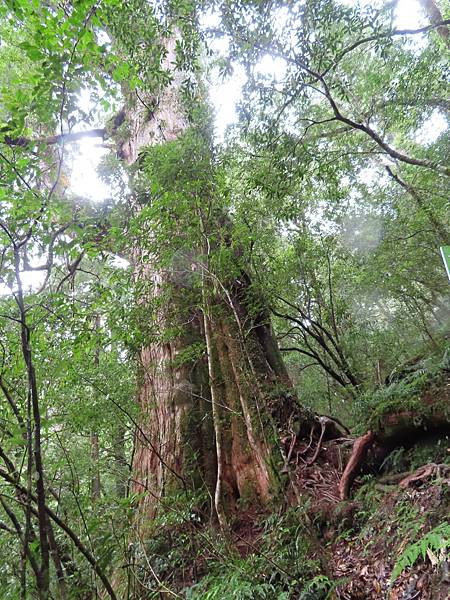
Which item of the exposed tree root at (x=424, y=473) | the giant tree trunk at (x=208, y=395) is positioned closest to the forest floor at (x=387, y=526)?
the exposed tree root at (x=424, y=473)

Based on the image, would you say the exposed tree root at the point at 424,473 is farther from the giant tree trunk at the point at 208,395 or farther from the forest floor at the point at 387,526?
the giant tree trunk at the point at 208,395

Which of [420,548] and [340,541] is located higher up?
[420,548]

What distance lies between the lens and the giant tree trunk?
3.89m

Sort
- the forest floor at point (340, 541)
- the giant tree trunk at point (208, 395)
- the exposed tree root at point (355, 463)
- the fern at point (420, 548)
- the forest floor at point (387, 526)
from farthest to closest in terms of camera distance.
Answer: the giant tree trunk at point (208, 395) → the exposed tree root at point (355, 463) → the forest floor at point (340, 541) → the forest floor at point (387, 526) → the fern at point (420, 548)

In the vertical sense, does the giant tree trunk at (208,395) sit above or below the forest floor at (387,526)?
above

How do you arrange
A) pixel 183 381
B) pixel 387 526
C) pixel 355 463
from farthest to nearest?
pixel 183 381 < pixel 355 463 < pixel 387 526

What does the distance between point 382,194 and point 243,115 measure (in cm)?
549

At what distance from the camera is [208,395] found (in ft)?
16.1

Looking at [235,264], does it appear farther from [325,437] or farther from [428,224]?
[428,224]

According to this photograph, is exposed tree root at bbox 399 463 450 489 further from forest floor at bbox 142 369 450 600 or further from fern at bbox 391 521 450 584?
fern at bbox 391 521 450 584

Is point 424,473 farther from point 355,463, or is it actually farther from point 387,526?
point 355,463

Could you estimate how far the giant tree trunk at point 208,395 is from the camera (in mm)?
3893

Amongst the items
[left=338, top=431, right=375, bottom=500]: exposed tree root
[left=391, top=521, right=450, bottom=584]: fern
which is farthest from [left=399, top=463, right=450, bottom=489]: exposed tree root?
[left=391, top=521, right=450, bottom=584]: fern

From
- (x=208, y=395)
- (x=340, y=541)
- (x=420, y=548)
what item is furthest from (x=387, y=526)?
(x=208, y=395)
